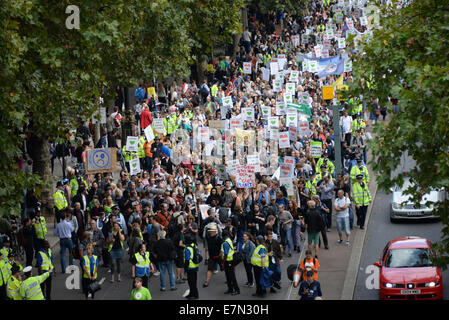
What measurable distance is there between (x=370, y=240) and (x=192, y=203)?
5077 mm

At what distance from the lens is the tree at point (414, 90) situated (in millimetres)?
14617

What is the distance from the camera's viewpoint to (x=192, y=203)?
81.5ft

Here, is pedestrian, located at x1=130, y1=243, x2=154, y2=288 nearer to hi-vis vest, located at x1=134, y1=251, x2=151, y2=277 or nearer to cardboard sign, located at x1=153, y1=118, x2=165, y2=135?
hi-vis vest, located at x1=134, y1=251, x2=151, y2=277

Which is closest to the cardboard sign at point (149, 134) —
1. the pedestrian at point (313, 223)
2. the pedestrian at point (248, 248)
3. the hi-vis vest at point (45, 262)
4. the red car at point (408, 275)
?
the pedestrian at point (313, 223)

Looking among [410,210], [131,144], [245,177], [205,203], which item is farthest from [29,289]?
[410,210]

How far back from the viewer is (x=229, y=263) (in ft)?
66.0

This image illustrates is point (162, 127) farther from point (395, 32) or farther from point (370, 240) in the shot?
point (395, 32)

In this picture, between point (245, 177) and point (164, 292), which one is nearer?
point (164, 292)

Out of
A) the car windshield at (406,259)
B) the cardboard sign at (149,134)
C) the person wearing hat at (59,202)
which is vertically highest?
the cardboard sign at (149,134)

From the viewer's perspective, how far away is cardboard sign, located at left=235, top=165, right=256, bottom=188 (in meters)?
24.8

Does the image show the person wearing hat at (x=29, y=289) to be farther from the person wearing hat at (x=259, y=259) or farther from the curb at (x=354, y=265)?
the curb at (x=354, y=265)

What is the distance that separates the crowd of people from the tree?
0.68 metres

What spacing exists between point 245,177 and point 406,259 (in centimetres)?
642

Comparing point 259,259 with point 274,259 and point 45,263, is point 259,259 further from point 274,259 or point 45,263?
point 45,263
